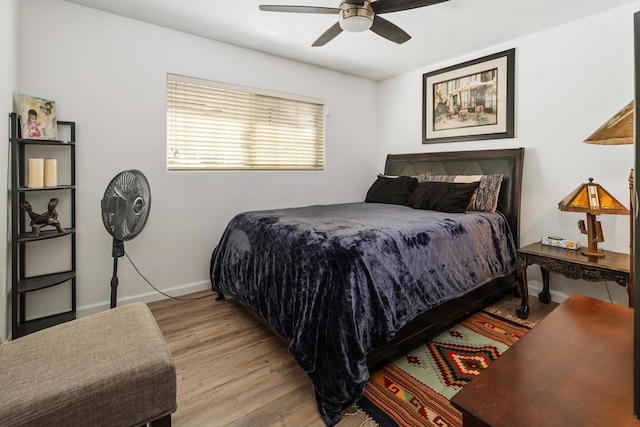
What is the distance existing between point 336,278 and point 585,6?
2845mm

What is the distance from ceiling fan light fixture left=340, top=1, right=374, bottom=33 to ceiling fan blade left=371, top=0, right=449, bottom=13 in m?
0.05

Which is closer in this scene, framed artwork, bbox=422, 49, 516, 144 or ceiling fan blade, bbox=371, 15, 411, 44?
ceiling fan blade, bbox=371, 15, 411, 44

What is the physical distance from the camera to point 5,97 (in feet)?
5.95

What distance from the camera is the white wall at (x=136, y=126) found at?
7.62 ft

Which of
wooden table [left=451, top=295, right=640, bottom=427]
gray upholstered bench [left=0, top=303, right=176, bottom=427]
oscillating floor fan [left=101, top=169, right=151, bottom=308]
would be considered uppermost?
oscillating floor fan [left=101, top=169, right=151, bottom=308]

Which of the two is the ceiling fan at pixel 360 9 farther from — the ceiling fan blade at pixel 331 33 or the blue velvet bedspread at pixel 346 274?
the blue velvet bedspread at pixel 346 274

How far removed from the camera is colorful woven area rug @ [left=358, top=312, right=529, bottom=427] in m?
1.48

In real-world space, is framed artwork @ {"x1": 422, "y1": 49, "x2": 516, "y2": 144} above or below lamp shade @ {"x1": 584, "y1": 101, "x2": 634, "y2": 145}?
above

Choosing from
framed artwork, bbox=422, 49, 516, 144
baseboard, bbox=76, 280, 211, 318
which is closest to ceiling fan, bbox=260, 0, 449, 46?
framed artwork, bbox=422, 49, 516, 144

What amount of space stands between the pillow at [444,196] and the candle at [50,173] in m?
2.87

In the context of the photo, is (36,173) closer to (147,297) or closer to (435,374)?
(147,297)

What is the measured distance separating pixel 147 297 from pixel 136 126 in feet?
4.82

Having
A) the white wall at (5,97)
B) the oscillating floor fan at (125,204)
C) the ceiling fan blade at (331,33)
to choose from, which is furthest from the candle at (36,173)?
the ceiling fan blade at (331,33)

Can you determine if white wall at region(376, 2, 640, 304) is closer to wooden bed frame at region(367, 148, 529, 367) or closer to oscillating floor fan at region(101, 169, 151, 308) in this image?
wooden bed frame at region(367, 148, 529, 367)
